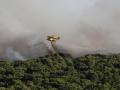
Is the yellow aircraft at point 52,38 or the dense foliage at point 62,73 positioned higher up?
the yellow aircraft at point 52,38

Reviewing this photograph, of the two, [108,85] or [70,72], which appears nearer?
[108,85]

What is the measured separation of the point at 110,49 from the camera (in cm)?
1312

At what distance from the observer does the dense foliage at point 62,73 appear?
36.9ft

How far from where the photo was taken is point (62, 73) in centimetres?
1201

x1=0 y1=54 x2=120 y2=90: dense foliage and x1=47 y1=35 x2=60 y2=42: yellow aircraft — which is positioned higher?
x1=47 y1=35 x2=60 y2=42: yellow aircraft

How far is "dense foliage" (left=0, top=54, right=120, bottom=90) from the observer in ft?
36.9

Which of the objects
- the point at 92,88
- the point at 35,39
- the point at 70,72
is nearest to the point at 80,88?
the point at 92,88

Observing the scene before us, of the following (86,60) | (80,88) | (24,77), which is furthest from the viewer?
(86,60)

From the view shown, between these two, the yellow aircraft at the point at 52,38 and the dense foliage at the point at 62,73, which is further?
the yellow aircraft at the point at 52,38

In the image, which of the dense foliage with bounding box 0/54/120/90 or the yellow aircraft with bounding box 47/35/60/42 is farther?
the yellow aircraft with bounding box 47/35/60/42

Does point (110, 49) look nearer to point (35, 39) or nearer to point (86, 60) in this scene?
point (86, 60)

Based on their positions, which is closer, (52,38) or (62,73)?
(62,73)

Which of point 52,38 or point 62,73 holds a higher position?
point 52,38

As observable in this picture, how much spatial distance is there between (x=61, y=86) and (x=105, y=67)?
4.99 feet
